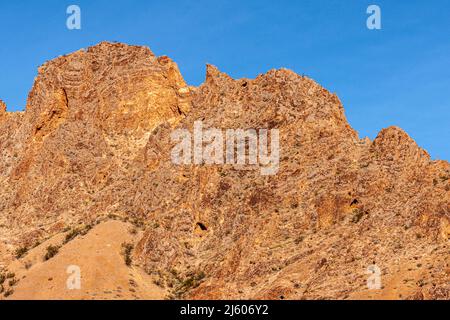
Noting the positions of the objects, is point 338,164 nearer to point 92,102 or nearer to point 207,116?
point 207,116

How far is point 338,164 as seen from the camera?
89.3 m

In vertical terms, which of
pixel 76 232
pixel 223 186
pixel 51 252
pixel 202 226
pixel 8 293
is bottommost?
pixel 8 293

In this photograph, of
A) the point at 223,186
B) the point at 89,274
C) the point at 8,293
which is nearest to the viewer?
the point at 8,293

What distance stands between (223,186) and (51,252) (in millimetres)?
19759

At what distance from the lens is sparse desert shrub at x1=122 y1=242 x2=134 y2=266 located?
87.9m

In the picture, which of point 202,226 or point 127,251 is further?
point 202,226

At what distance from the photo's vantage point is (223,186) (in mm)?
95250

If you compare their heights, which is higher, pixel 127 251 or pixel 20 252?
pixel 20 252

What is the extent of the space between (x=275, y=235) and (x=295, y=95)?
21877mm

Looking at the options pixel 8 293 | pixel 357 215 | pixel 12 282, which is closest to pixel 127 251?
pixel 12 282

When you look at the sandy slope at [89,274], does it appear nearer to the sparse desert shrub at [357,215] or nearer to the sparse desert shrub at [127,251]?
the sparse desert shrub at [127,251]

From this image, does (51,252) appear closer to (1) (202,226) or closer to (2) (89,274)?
(2) (89,274)

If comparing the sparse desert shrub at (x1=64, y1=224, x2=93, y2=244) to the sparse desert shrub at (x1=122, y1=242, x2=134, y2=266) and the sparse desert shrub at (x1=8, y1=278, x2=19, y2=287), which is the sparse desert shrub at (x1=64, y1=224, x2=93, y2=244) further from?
the sparse desert shrub at (x1=8, y1=278, x2=19, y2=287)

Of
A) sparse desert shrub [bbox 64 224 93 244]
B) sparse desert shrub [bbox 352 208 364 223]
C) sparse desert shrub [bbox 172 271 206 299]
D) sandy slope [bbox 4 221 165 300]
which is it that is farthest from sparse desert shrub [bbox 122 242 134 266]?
sparse desert shrub [bbox 352 208 364 223]
